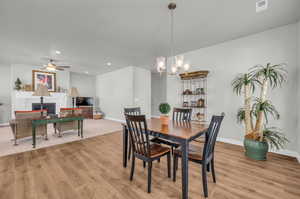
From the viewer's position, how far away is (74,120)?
3.76 meters

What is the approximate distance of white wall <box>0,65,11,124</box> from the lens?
528 centimetres

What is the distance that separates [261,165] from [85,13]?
170 inches

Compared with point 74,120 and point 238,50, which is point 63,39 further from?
point 238,50

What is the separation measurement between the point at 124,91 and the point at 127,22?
387 cm

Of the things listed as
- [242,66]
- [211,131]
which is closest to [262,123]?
[242,66]

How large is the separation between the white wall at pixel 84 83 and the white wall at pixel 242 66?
20.4ft

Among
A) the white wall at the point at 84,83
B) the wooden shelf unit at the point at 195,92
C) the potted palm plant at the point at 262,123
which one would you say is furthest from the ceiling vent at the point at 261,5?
the white wall at the point at 84,83

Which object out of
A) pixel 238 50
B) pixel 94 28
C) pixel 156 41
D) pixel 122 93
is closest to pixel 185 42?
pixel 156 41

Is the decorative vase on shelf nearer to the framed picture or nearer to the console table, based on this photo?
the framed picture

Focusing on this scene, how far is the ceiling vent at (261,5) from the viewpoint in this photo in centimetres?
192

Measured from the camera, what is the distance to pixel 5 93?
5.35 m

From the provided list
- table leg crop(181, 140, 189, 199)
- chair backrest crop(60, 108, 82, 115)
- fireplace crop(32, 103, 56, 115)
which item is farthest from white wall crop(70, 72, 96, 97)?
table leg crop(181, 140, 189, 199)

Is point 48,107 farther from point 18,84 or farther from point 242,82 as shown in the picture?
point 242,82

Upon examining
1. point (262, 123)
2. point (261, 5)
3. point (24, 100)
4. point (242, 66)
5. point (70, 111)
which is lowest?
point (262, 123)
